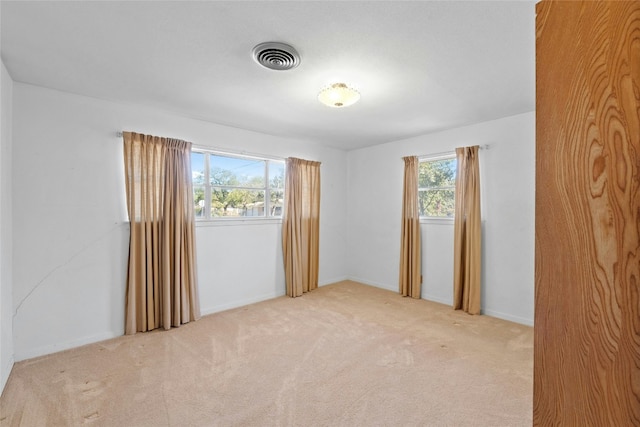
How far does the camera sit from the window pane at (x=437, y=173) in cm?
405

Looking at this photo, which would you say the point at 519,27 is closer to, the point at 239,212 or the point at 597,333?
the point at 597,333

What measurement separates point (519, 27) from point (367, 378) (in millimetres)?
2621

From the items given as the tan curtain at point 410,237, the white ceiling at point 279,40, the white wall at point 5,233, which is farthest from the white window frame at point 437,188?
the white wall at point 5,233

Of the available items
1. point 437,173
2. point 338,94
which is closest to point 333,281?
point 437,173

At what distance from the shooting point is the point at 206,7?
5.20ft

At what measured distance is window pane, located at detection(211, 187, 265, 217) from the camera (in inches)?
148

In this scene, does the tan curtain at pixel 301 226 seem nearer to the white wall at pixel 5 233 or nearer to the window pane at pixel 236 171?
the window pane at pixel 236 171

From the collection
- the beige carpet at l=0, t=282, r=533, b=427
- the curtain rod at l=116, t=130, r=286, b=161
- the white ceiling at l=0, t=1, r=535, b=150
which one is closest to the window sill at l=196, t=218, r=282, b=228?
the curtain rod at l=116, t=130, r=286, b=161

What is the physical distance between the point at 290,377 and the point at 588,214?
2215 millimetres

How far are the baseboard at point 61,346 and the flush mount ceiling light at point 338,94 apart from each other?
313cm

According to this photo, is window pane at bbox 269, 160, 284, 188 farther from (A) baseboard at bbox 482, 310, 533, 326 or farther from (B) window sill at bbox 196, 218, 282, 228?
(A) baseboard at bbox 482, 310, 533, 326

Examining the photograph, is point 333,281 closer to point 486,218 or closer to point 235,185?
point 235,185

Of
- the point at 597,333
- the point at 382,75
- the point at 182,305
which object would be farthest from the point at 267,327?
the point at 597,333

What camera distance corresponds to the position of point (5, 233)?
2.22 m
